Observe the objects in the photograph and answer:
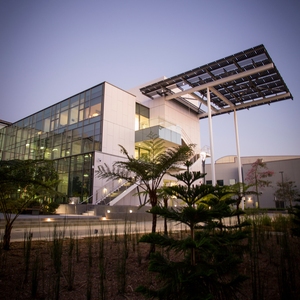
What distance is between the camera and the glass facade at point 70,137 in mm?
19984

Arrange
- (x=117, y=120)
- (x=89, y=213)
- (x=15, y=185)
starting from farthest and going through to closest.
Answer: (x=117, y=120) < (x=89, y=213) < (x=15, y=185)

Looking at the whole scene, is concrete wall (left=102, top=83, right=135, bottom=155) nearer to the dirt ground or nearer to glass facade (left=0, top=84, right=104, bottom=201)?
glass facade (left=0, top=84, right=104, bottom=201)

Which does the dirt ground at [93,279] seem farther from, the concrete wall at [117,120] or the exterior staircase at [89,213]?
the concrete wall at [117,120]

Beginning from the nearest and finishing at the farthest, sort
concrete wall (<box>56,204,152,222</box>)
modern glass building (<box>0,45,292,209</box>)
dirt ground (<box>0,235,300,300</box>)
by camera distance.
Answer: dirt ground (<box>0,235,300,300</box>), concrete wall (<box>56,204,152,222</box>), modern glass building (<box>0,45,292,209</box>)

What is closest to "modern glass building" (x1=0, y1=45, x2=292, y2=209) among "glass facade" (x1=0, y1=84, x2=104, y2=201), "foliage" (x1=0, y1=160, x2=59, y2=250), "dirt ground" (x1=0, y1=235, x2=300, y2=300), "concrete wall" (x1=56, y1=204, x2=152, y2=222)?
"glass facade" (x1=0, y1=84, x2=104, y2=201)

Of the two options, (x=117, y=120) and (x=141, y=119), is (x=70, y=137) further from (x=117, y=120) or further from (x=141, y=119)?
(x=141, y=119)

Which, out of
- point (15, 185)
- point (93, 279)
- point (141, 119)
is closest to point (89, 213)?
point (15, 185)

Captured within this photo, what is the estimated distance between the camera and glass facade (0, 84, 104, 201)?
1998 centimetres

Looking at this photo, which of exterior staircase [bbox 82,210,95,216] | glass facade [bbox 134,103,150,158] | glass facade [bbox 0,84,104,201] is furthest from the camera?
glass facade [bbox 134,103,150,158]

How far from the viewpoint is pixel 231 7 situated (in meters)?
13.8

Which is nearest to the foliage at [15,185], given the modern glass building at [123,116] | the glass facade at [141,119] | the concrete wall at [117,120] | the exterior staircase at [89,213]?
the exterior staircase at [89,213]

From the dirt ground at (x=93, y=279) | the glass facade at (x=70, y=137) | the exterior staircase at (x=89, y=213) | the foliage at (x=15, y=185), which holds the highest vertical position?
the glass facade at (x=70, y=137)

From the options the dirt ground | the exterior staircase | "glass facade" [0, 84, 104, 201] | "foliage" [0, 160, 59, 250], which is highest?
"glass facade" [0, 84, 104, 201]

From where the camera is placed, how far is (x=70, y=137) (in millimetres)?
22812
